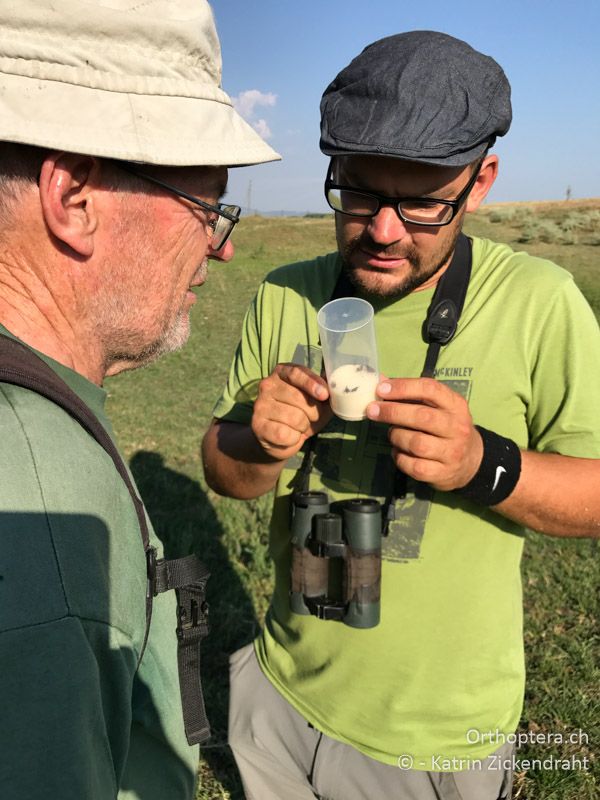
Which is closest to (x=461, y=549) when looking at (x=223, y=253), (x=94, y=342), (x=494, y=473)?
(x=494, y=473)

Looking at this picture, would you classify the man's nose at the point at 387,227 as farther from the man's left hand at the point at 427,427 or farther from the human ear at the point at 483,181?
the man's left hand at the point at 427,427

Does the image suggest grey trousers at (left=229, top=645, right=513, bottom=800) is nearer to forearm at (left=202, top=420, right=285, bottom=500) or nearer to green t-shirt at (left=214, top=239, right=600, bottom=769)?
green t-shirt at (left=214, top=239, right=600, bottom=769)

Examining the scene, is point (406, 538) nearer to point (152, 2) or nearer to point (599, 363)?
point (599, 363)

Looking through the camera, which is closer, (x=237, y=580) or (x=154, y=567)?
(x=154, y=567)

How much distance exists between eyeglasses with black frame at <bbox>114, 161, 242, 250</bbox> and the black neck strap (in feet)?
2.46

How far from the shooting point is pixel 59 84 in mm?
1219

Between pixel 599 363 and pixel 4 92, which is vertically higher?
pixel 4 92

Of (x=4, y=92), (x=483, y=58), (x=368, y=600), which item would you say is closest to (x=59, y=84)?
(x=4, y=92)

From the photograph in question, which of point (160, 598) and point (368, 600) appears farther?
point (368, 600)

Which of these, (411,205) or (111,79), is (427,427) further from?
(111,79)

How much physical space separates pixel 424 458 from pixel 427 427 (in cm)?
10

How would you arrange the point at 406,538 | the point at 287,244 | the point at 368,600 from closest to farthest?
1. the point at 368,600
2. the point at 406,538
3. the point at 287,244

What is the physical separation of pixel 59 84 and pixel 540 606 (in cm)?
481

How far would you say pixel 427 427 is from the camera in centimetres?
180
